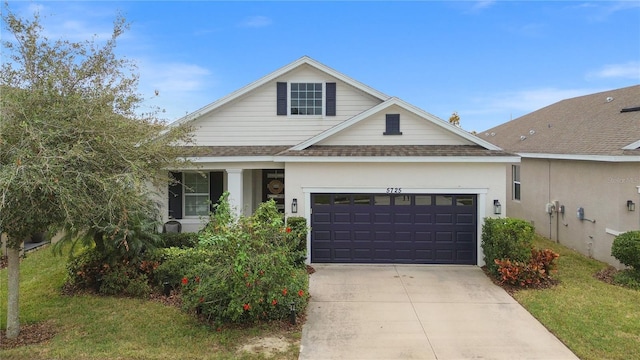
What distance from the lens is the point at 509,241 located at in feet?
33.3

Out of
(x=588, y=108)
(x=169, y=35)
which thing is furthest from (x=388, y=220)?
(x=588, y=108)

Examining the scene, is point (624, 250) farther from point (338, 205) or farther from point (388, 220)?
point (338, 205)

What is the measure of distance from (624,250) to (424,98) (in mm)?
16683

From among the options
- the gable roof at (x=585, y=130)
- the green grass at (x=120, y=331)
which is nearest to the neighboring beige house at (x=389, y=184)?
the gable roof at (x=585, y=130)

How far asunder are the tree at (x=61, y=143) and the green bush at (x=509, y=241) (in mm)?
8188

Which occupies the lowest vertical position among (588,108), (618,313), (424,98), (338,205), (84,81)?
(618,313)

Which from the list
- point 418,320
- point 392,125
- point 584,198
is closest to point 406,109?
point 392,125

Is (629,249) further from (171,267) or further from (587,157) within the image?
(171,267)

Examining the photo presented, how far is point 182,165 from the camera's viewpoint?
35.2 feet

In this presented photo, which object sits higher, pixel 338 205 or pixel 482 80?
pixel 482 80

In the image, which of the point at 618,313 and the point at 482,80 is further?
the point at 482,80

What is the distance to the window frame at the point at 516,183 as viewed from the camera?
59.4ft

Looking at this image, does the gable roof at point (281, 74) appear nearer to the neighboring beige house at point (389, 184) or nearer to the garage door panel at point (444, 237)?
the neighboring beige house at point (389, 184)

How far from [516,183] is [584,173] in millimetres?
5688
